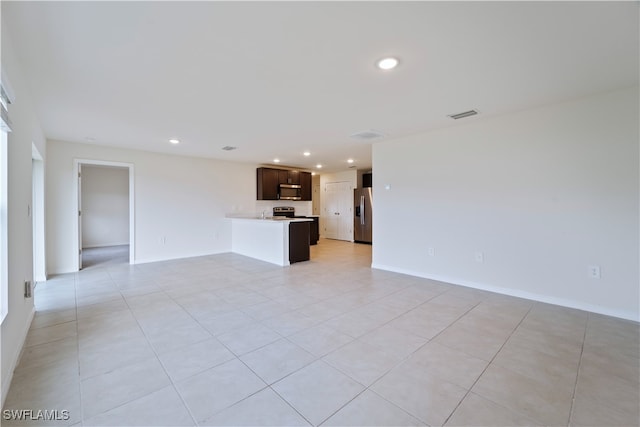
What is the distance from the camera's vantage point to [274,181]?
728cm

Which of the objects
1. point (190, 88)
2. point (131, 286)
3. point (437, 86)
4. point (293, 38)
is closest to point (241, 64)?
point (293, 38)

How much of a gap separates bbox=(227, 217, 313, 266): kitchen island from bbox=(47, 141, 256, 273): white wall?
0.79m

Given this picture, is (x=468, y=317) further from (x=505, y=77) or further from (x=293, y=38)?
(x=293, y=38)

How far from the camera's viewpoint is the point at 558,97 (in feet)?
9.41

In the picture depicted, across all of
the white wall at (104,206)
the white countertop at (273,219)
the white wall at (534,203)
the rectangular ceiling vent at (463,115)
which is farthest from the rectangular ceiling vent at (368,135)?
the white wall at (104,206)

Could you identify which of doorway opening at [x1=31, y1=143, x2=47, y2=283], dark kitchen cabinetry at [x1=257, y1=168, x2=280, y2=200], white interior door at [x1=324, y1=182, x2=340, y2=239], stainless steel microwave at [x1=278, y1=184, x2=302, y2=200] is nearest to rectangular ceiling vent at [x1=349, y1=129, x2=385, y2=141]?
dark kitchen cabinetry at [x1=257, y1=168, x2=280, y2=200]

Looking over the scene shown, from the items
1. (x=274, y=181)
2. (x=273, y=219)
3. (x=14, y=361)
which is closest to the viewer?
(x=14, y=361)

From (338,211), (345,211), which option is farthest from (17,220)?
(338,211)

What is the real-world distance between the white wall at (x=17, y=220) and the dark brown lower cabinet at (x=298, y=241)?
11.8 feet

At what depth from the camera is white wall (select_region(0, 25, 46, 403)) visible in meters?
1.80

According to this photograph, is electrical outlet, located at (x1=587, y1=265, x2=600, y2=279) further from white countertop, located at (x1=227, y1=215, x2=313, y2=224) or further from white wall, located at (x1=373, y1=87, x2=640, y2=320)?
white countertop, located at (x1=227, y1=215, x2=313, y2=224)

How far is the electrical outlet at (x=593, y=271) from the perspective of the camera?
2.87 metres

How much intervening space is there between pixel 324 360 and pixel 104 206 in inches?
353

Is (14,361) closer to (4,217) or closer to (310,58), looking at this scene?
(4,217)
